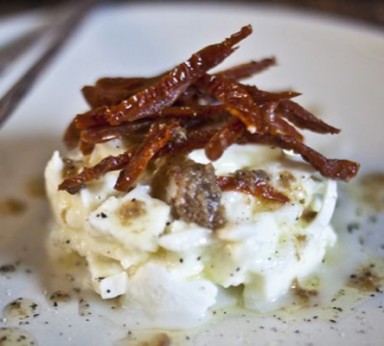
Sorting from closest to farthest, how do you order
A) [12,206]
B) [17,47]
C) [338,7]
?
[12,206], [17,47], [338,7]

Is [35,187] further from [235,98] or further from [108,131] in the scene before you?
[235,98]

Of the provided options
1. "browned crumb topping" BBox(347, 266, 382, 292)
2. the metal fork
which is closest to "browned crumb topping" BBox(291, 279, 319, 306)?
"browned crumb topping" BBox(347, 266, 382, 292)

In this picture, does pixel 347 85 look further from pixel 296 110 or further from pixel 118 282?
pixel 118 282

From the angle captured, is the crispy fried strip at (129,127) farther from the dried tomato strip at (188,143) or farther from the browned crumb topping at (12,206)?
the browned crumb topping at (12,206)

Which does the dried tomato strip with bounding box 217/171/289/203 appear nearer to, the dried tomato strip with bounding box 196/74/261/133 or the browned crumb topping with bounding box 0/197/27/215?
the dried tomato strip with bounding box 196/74/261/133

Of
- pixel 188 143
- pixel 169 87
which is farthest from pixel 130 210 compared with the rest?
pixel 169 87

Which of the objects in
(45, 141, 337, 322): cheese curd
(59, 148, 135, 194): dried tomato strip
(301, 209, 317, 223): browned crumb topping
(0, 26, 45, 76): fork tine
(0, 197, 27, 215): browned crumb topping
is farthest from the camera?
(0, 26, 45, 76): fork tine
